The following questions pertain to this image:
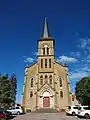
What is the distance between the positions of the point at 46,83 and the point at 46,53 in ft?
28.5

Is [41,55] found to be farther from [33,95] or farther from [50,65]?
[33,95]

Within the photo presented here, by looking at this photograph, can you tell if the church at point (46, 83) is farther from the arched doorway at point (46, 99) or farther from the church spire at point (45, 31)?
the church spire at point (45, 31)

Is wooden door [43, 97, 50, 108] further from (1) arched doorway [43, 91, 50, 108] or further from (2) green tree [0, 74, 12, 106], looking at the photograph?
(2) green tree [0, 74, 12, 106]

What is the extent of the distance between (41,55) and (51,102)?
12.8m

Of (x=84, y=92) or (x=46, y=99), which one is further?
(x=46, y=99)

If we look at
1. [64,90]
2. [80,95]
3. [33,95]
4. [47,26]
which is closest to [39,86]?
[33,95]

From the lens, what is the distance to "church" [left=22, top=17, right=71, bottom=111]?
5191cm

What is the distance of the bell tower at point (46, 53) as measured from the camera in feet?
181

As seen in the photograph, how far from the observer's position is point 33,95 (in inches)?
2077

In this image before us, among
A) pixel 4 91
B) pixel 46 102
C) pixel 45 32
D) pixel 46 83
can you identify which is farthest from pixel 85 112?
pixel 45 32

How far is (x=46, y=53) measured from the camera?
2237 inches

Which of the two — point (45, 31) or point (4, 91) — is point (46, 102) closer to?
point (4, 91)

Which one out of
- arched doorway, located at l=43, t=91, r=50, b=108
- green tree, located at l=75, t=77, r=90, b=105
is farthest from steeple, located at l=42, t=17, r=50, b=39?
green tree, located at l=75, t=77, r=90, b=105

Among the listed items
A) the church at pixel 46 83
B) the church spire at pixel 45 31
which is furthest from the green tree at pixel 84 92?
the church spire at pixel 45 31
